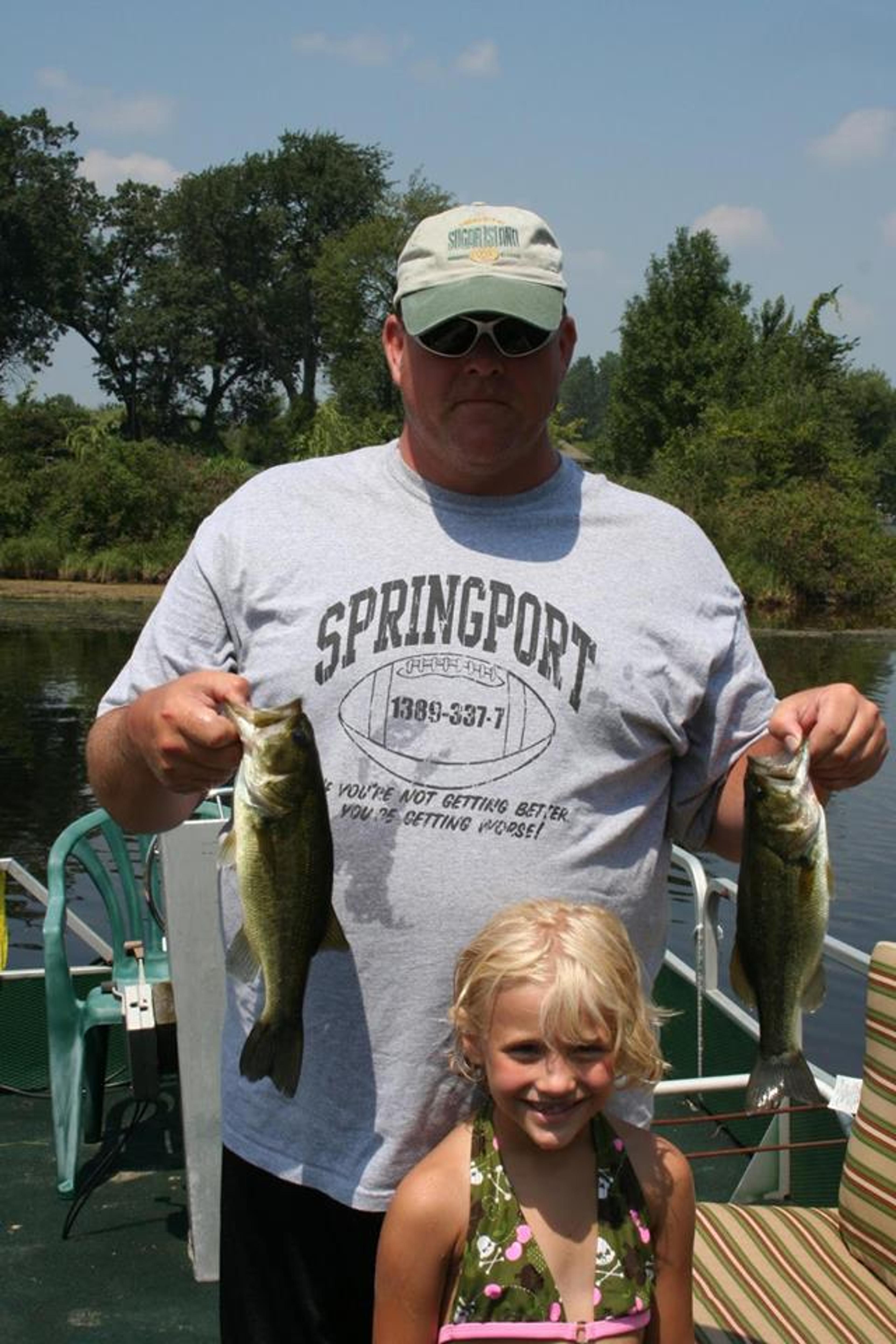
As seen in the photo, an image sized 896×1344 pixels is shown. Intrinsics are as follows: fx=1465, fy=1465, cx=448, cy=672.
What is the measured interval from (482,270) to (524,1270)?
1.59 metres

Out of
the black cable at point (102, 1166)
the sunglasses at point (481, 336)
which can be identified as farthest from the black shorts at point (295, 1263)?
the black cable at point (102, 1166)

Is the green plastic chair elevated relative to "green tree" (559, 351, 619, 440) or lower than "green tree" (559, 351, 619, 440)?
lower

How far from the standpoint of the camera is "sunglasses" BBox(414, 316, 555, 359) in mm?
2383

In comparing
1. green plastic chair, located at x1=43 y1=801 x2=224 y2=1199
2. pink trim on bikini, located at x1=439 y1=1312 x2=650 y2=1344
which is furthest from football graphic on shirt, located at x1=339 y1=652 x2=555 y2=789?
A: green plastic chair, located at x1=43 y1=801 x2=224 y2=1199

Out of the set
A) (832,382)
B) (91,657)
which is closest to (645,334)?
(832,382)

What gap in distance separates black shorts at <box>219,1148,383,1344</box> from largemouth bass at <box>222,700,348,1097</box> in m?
0.23

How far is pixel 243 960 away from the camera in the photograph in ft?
7.54

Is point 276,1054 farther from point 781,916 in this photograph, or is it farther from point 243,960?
point 781,916

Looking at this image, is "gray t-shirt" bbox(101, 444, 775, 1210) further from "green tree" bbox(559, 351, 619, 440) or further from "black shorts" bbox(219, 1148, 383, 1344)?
"green tree" bbox(559, 351, 619, 440)

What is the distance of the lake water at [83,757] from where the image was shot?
11.0 m

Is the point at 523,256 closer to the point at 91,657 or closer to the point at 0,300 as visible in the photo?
the point at 91,657

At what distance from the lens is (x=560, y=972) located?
2.24 m

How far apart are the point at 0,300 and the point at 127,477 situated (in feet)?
90.0

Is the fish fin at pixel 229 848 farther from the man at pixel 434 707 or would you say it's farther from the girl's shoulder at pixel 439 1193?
the girl's shoulder at pixel 439 1193
